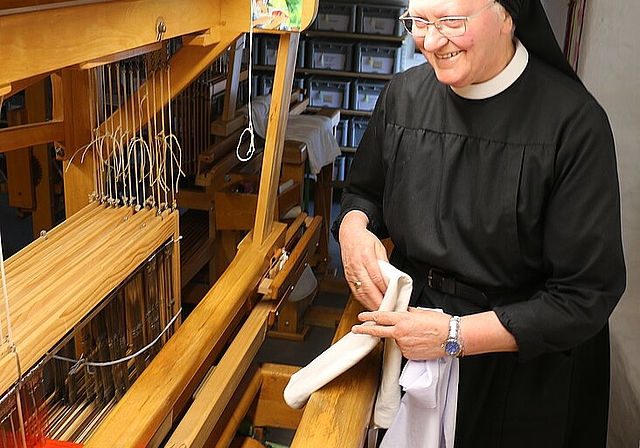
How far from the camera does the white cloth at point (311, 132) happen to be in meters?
4.02

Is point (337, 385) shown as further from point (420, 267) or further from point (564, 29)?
point (564, 29)

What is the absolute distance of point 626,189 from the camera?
2.18 m

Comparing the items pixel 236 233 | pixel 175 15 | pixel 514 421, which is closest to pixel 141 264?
pixel 175 15

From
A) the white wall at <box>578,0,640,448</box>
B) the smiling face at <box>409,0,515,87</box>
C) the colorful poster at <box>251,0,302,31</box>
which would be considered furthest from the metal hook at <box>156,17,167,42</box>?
the white wall at <box>578,0,640,448</box>

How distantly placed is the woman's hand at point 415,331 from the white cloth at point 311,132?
2738mm

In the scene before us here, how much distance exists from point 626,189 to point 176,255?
128 cm

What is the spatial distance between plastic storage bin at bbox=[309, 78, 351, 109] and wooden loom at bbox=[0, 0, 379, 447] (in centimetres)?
404

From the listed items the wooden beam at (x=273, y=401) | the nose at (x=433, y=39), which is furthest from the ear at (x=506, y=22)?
the wooden beam at (x=273, y=401)

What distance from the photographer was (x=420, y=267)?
153cm

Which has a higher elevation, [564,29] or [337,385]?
[564,29]

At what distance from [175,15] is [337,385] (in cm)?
80

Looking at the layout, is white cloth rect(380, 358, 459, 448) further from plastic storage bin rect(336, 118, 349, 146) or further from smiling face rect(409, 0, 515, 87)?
plastic storage bin rect(336, 118, 349, 146)

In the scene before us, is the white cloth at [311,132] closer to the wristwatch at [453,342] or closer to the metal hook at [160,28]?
the metal hook at [160,28]

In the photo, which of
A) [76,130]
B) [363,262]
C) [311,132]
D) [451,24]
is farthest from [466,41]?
[311,132]
